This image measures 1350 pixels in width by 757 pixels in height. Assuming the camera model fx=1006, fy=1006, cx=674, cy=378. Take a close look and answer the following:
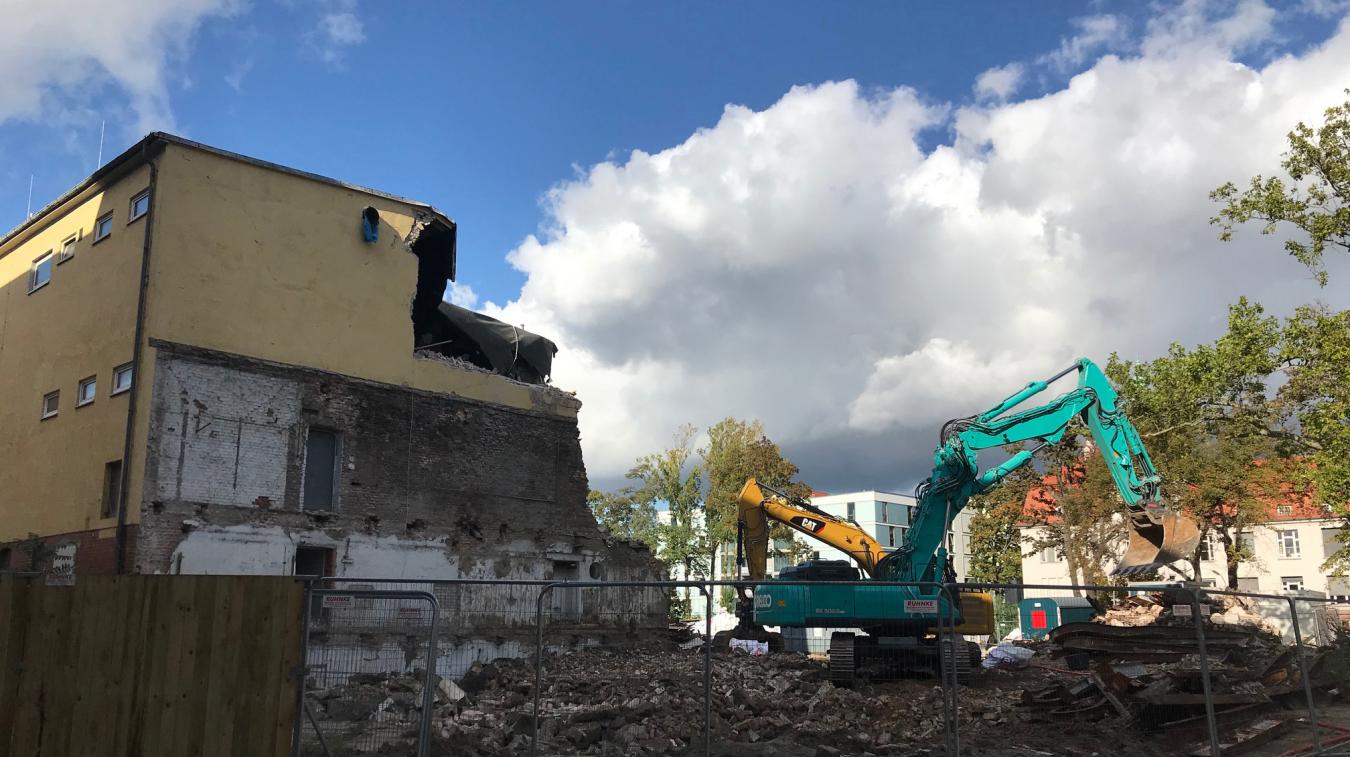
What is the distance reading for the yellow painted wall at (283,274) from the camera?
2072cm

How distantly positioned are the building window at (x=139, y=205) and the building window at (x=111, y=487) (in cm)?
528

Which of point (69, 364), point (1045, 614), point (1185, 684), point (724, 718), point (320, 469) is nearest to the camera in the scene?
point (1185, 684)

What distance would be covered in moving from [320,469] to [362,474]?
937 millimetres

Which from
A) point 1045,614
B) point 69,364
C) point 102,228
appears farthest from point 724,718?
point 1045,614

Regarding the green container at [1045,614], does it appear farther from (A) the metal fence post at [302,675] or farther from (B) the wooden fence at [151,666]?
(B) the wooden fence at [151,666]

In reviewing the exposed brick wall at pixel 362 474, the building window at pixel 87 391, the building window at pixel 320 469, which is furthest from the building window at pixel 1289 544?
the building window at pixel 87 391

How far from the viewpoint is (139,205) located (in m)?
21.4

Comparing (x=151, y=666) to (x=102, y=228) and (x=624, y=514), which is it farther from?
(x=624, y=514)

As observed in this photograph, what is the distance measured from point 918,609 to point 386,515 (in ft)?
44.4

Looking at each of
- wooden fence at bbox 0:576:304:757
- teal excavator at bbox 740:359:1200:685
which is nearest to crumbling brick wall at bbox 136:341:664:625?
teal excavator at bbox 740:359:1200:685

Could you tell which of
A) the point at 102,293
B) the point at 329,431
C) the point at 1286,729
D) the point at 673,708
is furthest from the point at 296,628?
the point at 102,293

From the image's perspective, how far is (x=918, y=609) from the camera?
1369cm

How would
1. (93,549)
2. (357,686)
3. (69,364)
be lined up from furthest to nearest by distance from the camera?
(69,364), (93,549), (357,686)

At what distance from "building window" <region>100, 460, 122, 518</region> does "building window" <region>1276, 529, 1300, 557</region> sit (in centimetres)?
6142
